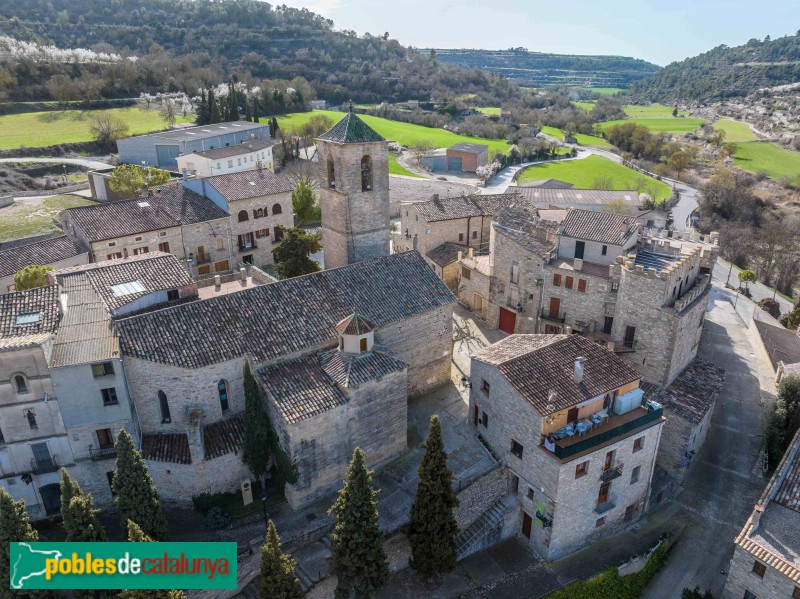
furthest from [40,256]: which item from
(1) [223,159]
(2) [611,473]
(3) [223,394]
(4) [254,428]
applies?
(2) [611,473]

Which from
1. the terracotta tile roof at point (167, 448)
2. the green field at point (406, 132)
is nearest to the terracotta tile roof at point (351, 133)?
the terracotta tile roof at point (167, 448)

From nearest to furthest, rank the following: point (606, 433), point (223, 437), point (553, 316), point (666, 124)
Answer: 1. point (606, 433)
2. point (223, 437)
3. point (553, 316)
4. point (666, 124)

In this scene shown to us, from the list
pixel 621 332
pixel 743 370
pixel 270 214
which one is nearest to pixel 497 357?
pixel 621 332

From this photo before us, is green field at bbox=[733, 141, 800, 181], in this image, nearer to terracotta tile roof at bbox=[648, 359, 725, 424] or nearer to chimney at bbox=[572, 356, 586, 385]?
terracotta tile roof at bbox=[648, 359, 725, 424]

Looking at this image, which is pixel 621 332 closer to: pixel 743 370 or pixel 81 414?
pixel 743 370

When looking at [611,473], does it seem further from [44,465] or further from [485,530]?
[44,465]

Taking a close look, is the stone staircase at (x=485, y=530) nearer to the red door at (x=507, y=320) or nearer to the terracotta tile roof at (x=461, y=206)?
the red door at (x=507, y=320)
